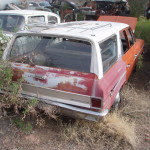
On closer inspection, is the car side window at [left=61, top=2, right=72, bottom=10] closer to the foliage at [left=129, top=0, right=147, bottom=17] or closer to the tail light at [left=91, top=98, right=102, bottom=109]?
the foliage at [left=129, top=0, right=147, bottom=17]

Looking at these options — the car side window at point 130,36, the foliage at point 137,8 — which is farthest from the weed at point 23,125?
the foliage at point 137,8

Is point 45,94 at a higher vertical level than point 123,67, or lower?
lower

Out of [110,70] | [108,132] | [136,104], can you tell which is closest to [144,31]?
[136,104]

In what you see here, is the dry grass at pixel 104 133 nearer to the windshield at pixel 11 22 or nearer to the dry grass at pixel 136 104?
the dry grass at pixel 136 104

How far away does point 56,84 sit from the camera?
3.01 m

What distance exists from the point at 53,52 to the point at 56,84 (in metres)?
0.65

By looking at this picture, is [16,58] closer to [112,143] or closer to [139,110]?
[112,143]

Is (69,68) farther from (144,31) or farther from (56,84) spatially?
(144,31)

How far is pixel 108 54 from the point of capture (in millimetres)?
3477

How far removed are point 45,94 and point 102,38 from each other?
1.22m

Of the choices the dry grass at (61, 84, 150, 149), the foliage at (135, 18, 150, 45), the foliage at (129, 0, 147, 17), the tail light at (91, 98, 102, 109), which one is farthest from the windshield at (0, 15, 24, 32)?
the foliage at (129, 0, 147, 17)

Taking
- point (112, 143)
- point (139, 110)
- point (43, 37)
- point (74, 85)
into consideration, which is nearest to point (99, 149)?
point (112, 143)

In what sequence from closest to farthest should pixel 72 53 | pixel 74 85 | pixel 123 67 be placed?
pixel 74 85
pixel 72 53
pixel 123 67

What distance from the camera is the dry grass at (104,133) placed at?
3.13 metres
